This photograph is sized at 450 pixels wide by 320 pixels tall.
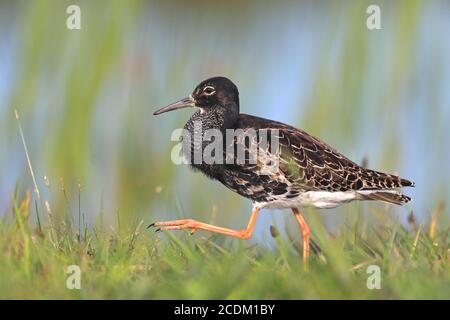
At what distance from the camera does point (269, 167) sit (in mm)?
6648

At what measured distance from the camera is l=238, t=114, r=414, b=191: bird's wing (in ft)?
22.0

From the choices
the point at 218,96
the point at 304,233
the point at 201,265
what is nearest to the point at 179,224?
the point at 304,233

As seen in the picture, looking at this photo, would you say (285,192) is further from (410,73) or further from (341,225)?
(410,73)

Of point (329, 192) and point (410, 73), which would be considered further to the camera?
point (410, 73)

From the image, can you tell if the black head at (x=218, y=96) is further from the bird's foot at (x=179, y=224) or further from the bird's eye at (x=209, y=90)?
the bird's foot at (x=179, y=224)

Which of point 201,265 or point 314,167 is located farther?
point 314,167

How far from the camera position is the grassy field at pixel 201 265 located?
4812mm

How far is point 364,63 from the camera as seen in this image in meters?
8.87

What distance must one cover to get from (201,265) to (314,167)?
78.7 inches

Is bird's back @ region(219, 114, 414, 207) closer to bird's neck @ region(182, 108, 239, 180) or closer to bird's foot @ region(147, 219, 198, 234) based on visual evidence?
bird's neck @ region(182, 108, 239, 180)

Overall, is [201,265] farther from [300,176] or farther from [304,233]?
[300,176]

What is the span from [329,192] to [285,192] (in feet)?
1.42
